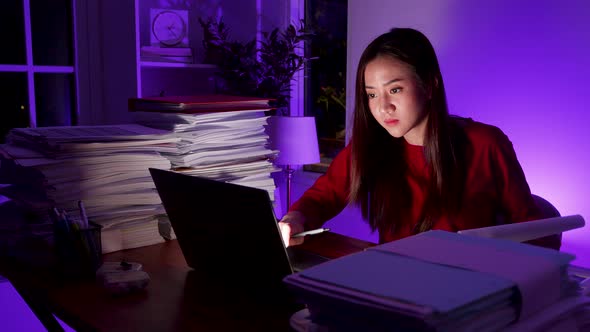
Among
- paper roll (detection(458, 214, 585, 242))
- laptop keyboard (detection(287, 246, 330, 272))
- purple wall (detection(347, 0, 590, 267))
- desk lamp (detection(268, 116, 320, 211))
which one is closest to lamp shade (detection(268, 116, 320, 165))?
desk lamp (detection(268, 116, 320, 211))

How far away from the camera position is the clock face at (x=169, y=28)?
3035 mm

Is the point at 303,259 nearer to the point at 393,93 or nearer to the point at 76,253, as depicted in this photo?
the point at 76,253

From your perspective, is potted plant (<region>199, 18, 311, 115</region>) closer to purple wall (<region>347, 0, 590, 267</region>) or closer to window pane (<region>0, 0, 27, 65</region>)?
purple wall (<region>347, 0, 590, 267</region>)

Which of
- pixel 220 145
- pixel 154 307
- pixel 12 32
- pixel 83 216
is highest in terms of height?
pixel 12 32

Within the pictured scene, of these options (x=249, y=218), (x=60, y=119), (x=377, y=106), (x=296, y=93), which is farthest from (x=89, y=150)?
(x=296, y=93)

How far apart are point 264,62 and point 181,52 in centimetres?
49

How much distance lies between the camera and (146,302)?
1074 mm

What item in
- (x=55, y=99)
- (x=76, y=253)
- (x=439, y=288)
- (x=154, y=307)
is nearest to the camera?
(x=439, y=288)

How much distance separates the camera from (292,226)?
58.4 inches

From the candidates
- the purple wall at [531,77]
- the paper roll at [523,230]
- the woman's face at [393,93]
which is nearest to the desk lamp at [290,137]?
the purple wall at [531,77]

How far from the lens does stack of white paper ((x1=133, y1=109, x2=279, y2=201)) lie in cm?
156

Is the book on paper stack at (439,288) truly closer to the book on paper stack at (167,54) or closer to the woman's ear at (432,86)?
the woman's ear at (432,86)

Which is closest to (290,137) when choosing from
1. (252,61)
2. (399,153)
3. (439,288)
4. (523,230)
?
(252,61)

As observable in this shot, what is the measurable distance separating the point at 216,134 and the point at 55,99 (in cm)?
167
